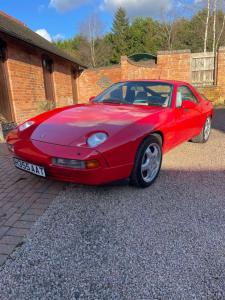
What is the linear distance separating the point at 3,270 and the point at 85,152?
4.07 ft

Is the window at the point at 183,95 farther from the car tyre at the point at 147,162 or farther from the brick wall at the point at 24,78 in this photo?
the brick wall at the point at 24,78

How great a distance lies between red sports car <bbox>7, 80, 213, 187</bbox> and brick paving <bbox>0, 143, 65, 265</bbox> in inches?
14.7

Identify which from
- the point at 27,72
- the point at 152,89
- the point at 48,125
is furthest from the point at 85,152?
the point at 27,72

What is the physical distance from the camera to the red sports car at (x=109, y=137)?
2545mm

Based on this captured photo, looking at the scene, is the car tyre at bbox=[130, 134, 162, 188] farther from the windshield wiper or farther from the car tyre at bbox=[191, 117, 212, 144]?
the car tyre at bbox=[191, 117, 212, 144]

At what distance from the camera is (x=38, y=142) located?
2.79m

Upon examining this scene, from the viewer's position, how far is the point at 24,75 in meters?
8.73

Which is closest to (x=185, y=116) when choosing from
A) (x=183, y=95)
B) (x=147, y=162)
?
(x=183, y=95)

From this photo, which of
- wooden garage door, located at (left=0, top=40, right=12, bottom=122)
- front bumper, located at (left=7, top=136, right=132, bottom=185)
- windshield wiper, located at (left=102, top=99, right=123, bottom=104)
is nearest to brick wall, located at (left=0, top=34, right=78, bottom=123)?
wooden garage door, located at (left=0, top=40, right=12, bottom=122)

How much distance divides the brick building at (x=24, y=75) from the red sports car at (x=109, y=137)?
5142 mm

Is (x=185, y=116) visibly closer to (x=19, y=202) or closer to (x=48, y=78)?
(x=19, y=202)

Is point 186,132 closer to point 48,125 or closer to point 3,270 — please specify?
point 48,125

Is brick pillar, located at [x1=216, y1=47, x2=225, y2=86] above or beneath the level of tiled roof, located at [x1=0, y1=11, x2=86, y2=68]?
beneath

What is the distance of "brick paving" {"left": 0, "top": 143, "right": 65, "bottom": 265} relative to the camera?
2.23 meters
